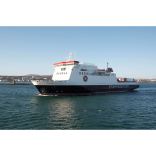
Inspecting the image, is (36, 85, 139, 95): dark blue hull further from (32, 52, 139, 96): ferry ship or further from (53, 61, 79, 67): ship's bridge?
(53, 61, 79, 67): ship's bridge

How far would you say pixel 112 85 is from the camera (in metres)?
30.1

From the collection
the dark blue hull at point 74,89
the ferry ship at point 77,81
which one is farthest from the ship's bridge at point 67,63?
the dark blue hull at point 74,89

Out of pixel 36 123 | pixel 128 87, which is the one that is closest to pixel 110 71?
pixel 128 87

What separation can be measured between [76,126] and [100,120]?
7.34ft

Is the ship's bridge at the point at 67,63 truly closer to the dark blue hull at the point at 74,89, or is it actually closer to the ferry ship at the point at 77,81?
the ferry ship at the point at 77,81

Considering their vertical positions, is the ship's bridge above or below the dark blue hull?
above

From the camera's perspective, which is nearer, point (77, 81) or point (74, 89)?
point (74, 89)

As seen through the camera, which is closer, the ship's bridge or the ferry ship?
the ferry ship

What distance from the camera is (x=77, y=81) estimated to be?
24.8 m

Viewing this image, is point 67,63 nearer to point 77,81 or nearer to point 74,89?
point 77,81

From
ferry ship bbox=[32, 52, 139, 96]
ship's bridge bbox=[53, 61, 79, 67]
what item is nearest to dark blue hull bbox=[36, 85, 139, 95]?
ferry ship bbox=[32, 52, 139, 96]

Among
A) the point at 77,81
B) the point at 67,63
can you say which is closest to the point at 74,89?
the point at 77,81

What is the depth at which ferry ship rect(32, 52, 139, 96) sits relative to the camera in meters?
22.9

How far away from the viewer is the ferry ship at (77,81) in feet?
75.2
